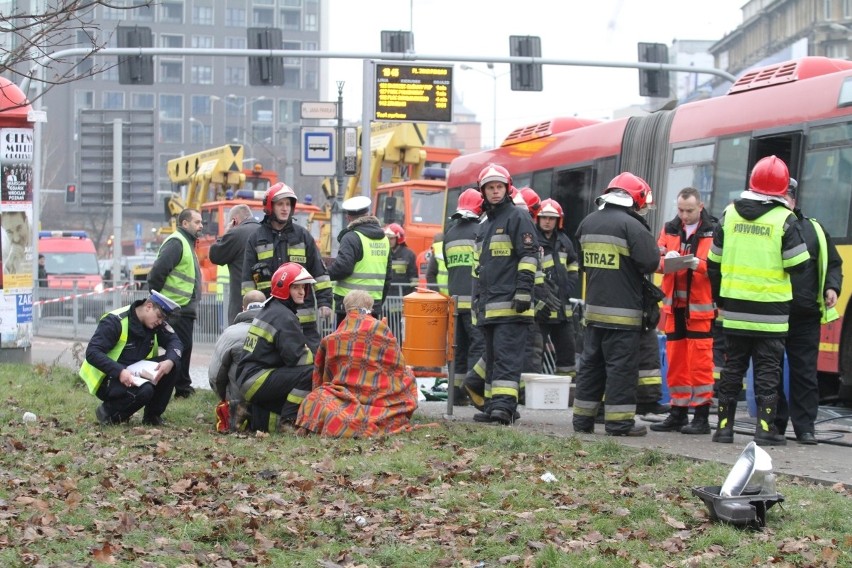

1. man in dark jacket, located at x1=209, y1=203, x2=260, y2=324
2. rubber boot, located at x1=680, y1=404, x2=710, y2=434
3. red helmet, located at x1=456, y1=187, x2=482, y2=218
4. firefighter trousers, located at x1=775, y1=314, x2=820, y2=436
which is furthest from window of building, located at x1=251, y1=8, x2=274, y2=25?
firefighter trousers, located at x1=775, y1=314, x2=820, y2=436

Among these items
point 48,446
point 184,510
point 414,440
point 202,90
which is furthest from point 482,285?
point 202,90

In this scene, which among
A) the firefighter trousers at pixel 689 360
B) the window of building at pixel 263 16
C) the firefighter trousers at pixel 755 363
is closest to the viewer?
the firefighter trousers at pixel 755 363

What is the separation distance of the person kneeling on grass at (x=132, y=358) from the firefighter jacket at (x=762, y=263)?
4.28 m

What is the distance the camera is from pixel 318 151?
944 inches

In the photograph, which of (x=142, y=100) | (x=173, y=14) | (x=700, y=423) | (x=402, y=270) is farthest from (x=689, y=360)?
(x=142, y=100)

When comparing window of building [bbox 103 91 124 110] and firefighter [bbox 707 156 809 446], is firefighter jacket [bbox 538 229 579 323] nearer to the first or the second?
firefighter [bbox 707 156 809 446]

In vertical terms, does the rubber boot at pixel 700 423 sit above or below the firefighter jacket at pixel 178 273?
below

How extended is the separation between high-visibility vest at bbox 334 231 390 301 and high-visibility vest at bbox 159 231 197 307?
1437mm

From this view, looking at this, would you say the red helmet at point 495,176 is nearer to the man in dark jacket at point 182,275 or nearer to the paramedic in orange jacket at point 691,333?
the paramedic in orange jacket at point 691,333

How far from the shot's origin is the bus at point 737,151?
13.0 meters

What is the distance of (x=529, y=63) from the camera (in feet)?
84.9

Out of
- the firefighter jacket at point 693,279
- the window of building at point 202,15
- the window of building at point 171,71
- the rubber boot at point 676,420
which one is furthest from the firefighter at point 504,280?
the window of building at point 171,71

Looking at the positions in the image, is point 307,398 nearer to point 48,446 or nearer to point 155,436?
point 155,436

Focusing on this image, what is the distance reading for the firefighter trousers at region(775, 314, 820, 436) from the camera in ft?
32.4
